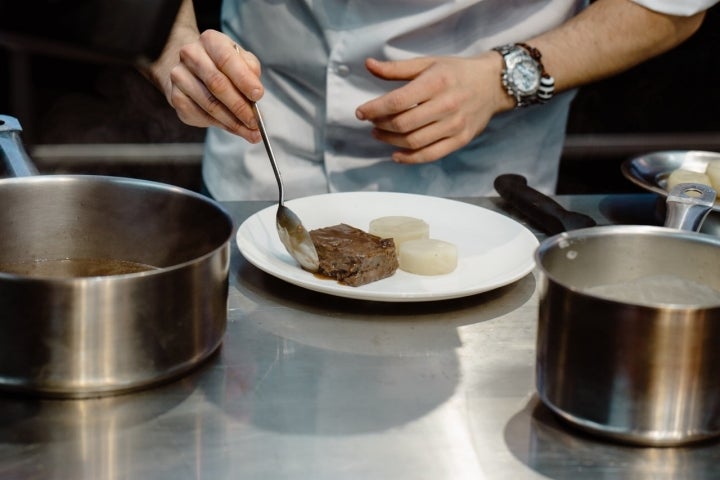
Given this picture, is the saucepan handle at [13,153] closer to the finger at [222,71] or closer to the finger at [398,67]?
the finger at [222,71]

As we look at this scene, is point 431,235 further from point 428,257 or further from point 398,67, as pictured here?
point 398,67

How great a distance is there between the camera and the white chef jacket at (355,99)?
6.40 feet

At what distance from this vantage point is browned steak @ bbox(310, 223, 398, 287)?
1.33 metres

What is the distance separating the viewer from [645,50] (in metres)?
2.01

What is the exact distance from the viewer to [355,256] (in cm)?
132

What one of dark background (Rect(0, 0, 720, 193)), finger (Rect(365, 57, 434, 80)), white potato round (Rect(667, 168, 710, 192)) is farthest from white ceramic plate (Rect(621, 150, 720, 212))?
dark background (Rect(0, 0, 720, 193))

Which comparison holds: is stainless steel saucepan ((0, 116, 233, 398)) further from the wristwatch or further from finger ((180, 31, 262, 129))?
the wristwatch

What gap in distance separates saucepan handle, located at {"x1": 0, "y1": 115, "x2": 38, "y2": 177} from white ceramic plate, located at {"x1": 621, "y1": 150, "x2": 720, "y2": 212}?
3.39ft

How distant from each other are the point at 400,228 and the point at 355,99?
55cm

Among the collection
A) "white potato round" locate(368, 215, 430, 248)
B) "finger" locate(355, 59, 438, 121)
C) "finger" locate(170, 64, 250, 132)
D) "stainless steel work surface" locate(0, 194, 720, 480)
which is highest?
"finger" locate(170, 64, 250, 132)

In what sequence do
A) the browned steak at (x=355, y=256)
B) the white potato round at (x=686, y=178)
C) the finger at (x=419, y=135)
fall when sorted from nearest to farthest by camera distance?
the browned steak at (x=355, y=256)
the white potato round at (x=686, y=178)
the finger at (x=419, y=135)

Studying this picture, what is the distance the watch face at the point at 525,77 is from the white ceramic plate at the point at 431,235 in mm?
364

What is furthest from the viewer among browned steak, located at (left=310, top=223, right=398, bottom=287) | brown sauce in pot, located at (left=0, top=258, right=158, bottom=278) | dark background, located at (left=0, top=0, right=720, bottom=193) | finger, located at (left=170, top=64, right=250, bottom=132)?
dark background, located at (left=0, top=0, right=720, bottom=193)

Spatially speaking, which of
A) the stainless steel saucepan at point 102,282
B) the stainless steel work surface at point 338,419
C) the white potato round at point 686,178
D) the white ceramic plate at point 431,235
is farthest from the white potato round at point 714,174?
the stainless steel saucepan at point 102,282
